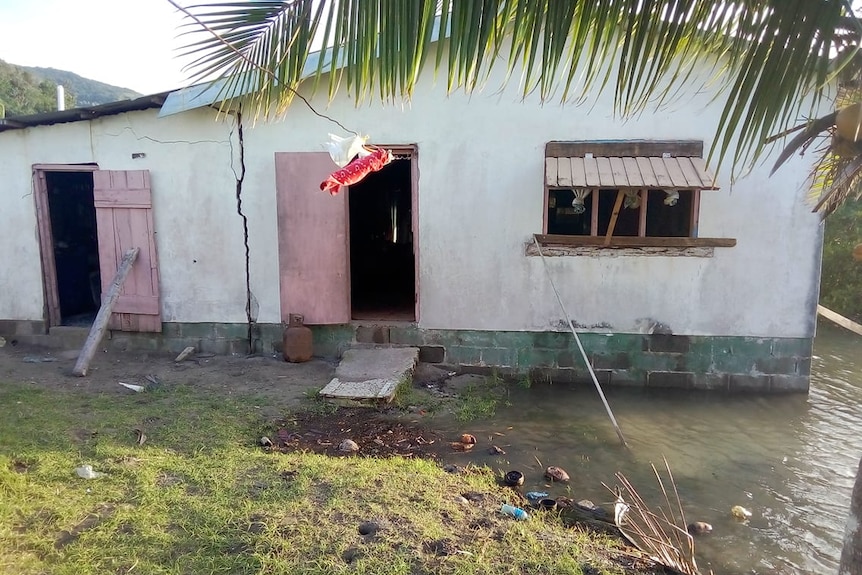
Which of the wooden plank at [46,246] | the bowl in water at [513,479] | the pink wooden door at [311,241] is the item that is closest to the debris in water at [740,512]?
the bowl in water at [513,479]

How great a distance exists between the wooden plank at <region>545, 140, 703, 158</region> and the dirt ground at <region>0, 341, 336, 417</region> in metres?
3.52

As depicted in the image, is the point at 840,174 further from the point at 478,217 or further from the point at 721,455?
the point at 478,217

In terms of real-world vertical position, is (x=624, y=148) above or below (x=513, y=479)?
above

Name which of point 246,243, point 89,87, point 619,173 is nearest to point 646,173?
point 619,173

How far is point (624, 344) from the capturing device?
642 centimetres

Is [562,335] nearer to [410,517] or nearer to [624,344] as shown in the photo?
[624,344]

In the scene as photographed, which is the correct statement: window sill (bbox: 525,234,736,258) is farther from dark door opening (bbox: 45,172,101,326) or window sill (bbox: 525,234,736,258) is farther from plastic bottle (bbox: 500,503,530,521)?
dark door opening (bbox: 45,172,101,326)

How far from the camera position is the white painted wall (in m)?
6.12

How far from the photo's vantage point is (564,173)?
584cm

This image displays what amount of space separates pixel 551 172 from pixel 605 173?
537 millimetres

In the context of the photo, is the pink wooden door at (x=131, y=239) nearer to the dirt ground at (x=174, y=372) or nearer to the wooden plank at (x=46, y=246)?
the dirt ground at (x=174, y=372)

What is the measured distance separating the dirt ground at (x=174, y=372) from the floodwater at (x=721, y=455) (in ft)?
6.36

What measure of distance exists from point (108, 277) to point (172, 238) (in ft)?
3.20

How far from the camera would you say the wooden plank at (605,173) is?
557cm
